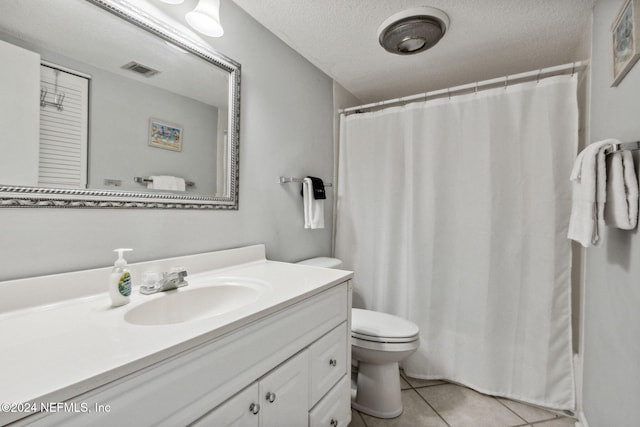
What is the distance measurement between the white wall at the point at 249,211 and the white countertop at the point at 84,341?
0.17m

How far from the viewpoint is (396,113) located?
6.43 ft

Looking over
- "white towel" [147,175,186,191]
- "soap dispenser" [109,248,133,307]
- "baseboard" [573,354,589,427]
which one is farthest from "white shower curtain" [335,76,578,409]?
"soap dispenser" [109,248,133,307]

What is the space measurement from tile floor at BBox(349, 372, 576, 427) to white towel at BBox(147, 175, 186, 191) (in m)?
1.42

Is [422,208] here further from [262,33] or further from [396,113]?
[262,33]

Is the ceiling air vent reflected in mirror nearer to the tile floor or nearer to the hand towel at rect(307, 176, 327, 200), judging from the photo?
the hand towel at rect(307, 176, 327, 200)

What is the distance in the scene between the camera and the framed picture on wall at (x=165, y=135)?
1.07 meters

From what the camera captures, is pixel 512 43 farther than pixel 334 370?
Yes

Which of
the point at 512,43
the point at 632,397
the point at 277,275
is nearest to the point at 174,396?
the point at 277,275

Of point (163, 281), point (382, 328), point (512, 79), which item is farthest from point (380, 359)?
point (512, 79)

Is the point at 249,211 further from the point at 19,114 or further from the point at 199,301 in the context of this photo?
the point at 19,114

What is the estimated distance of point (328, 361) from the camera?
1097 mm

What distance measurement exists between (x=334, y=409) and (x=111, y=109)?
1.40m

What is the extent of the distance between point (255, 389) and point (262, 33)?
1681 millimetres

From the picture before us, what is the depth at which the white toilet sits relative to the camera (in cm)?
140
